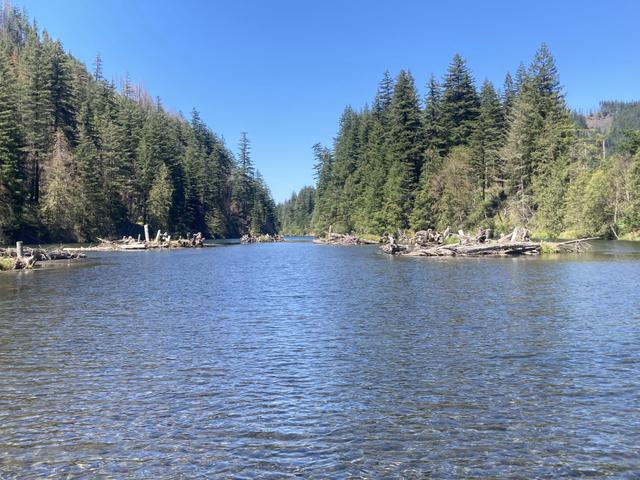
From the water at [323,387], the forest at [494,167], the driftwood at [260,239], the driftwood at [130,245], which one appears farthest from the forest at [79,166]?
the water at [323,387]

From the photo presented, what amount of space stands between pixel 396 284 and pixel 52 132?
273ft

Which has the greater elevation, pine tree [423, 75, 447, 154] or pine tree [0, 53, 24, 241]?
pine tree [423, 75, 447, 154]

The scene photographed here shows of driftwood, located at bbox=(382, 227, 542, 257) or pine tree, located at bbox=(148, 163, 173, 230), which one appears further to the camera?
pine tree, located at bbox=(148, 163, 173, 230)

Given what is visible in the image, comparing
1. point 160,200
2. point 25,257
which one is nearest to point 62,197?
point 160,200

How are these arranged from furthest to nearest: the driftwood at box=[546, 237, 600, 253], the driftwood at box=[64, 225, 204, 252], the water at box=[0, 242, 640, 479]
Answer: the driftwood at box=[64, 225, 204, 252]
the driftwood at box=[546, 237, 600, 253]
the water at box=[0, 242, 640, 479]

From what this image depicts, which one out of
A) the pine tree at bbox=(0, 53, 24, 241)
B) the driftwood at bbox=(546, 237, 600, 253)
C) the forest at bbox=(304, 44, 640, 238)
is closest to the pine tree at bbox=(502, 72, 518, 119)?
the forest at bbox=(304, 44, 640, 238)

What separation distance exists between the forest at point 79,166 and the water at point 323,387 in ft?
198

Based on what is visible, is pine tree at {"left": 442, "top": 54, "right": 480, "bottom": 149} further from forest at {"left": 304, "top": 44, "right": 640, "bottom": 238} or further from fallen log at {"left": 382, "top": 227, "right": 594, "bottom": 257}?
fallen log at {"left": 382, "top": 227, "right": 594, "bottom": 257}

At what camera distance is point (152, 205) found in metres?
105

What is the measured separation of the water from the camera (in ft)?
26.5

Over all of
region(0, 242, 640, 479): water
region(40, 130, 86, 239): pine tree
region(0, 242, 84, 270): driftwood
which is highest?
region(40, 130, 86, 239): pine tree

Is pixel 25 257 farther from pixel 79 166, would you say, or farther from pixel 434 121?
pixel 434 121

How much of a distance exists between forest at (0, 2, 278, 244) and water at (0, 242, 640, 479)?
60299 millimetres

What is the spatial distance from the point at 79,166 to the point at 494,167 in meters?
69.4
